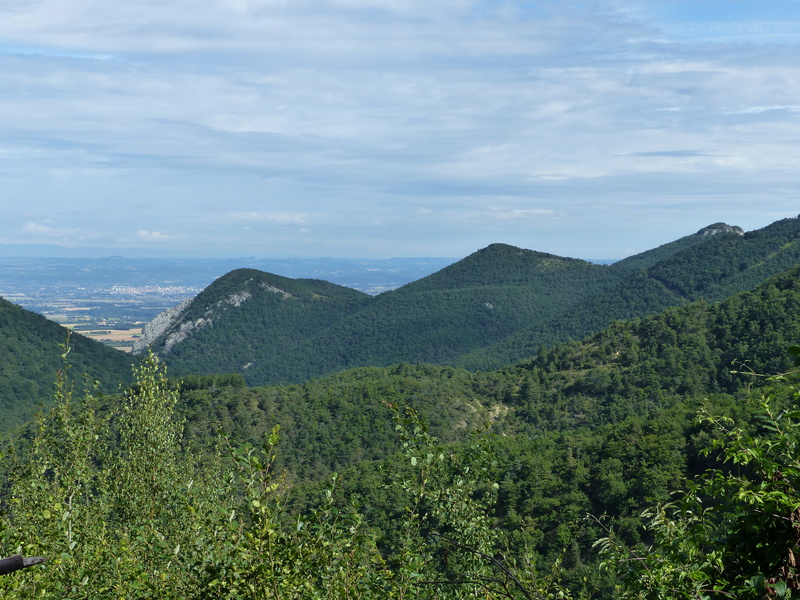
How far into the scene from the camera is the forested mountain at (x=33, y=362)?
10819cm

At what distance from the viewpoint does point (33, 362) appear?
391 feet

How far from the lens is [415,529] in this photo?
9844 millimetres

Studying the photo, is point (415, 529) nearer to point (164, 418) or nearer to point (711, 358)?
point (164, 418)

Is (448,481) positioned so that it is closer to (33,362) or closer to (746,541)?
(746,541)


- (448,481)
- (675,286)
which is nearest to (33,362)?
(448,481)

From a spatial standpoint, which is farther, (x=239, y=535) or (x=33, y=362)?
(x=33, y=362)

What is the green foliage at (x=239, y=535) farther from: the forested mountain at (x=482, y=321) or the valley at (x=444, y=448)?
the forested mountain at (x=482, y=321)

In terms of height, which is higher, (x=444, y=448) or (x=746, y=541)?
(x=746, y=541)

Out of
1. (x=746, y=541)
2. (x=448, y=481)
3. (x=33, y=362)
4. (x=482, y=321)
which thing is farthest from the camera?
(x=482, y=321)

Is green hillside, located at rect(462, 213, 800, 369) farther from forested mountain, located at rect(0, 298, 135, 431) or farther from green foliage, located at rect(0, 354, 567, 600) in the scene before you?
green foliage, located at rect(0, 354, 567, 600)

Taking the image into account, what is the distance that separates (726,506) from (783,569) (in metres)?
1.03

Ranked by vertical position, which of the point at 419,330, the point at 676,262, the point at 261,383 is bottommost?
the point at 261,383

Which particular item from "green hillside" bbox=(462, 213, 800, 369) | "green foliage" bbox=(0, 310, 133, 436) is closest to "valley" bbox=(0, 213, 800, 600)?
"green foliage" bbox=(0, 310, 133, 436)

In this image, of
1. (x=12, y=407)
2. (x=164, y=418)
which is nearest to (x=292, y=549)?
(x=164, y=418)
